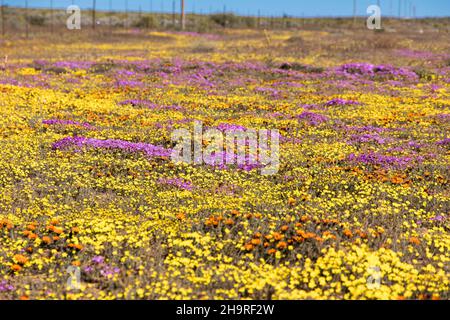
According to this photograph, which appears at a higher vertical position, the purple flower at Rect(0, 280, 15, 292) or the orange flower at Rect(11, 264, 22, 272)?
the orange flower at Rect(11, 264, 22, 272)

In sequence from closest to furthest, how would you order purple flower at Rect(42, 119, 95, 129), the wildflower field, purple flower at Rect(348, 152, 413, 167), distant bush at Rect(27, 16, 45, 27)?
1. the wildflower field
2. purple flower at Rect(348, 152, 413, 167)
3. purple flower at Rect(42, 119, 95, 129)
4. distant bush at Rect(27, 16, 45, 27)

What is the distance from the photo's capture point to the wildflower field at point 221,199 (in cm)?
890

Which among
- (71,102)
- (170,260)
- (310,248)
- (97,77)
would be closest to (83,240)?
(170,260)

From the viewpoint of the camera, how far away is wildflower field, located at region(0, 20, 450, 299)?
29.2 ft

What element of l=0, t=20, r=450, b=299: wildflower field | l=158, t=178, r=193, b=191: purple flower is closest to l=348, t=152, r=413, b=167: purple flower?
l=0, t=20, r=450, b=299: wildflower field

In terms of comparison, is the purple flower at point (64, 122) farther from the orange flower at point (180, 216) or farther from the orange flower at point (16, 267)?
the orange flower at point (16, 267)

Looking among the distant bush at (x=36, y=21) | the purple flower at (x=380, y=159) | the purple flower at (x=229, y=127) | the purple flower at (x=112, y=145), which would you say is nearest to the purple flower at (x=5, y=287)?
the purple flower at (x=112, y=145)

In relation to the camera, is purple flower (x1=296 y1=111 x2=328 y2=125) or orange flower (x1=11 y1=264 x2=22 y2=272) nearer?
orange flower (x1=11 y1=264 x2=22 y2=272)

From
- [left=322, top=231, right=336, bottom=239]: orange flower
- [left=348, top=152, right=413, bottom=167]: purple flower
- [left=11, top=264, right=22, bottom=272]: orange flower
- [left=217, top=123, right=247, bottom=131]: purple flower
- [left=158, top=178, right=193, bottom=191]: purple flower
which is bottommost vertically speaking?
[left=11, top=264, right=22, bottom=272]: orange flower

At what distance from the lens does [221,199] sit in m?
13.1

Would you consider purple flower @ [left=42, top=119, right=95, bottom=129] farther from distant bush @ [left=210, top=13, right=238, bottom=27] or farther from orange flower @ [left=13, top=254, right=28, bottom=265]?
distant bush @ [left=210, top=13, right=238, bottom=27]

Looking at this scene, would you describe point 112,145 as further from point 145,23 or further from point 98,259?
point 145,23
